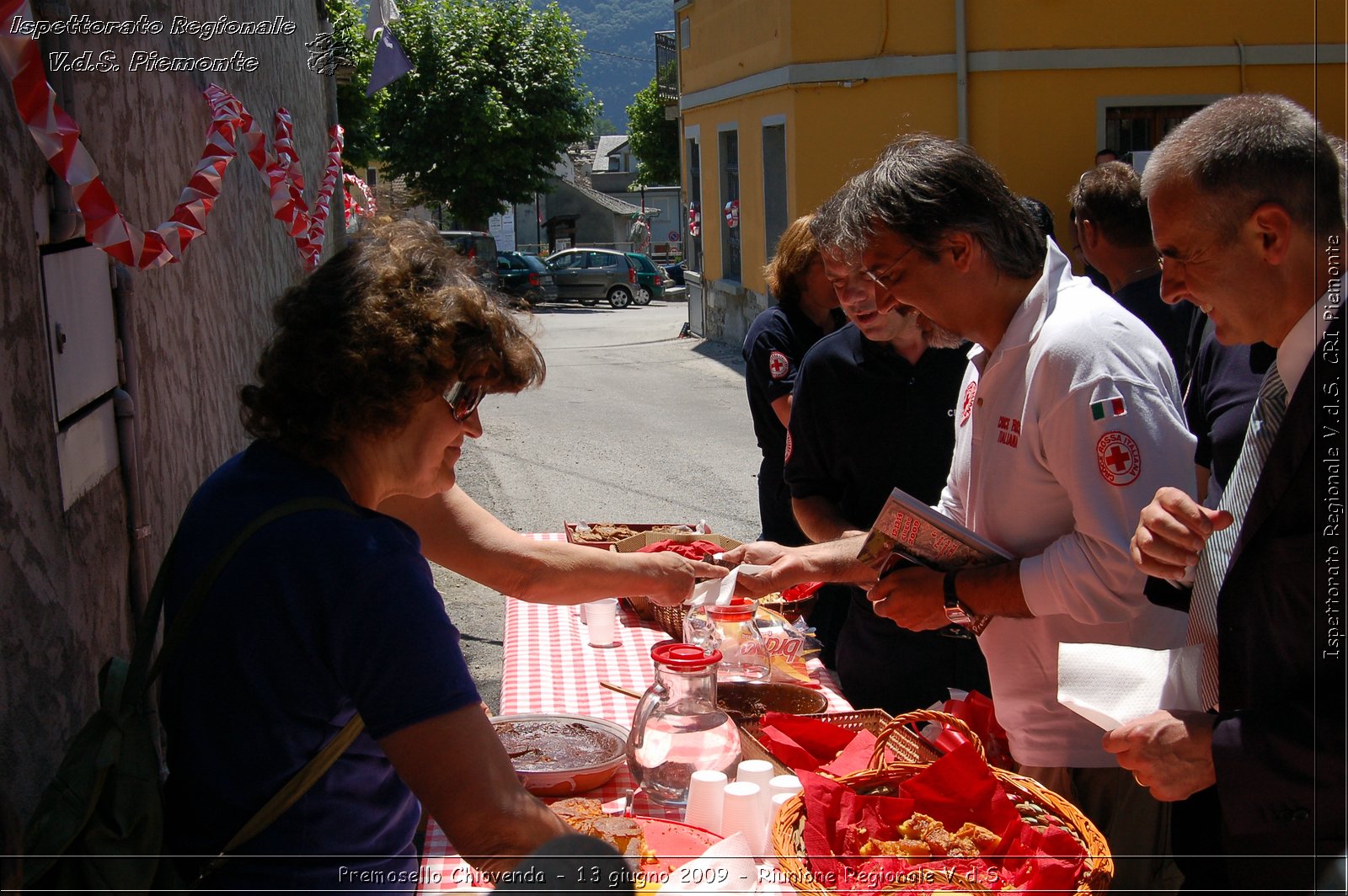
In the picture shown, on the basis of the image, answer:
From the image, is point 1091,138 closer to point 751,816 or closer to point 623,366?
point 623,366

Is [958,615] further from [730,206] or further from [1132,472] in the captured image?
[730,206]

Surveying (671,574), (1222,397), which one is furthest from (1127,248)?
(671,574)

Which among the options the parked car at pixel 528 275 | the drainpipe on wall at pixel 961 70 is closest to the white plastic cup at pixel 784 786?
the drainpipe on wall at pixel 961 70

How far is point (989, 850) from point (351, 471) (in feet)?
3.96

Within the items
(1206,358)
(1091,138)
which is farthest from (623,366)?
(1206,358)

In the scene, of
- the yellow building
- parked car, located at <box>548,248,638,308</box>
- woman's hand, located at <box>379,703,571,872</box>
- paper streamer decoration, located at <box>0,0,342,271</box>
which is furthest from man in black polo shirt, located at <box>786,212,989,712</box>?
parked car, located at <box>548,248,638,308</box>

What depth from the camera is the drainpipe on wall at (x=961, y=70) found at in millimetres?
13438

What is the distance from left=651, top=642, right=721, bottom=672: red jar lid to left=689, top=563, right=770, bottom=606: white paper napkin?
402 millimetres

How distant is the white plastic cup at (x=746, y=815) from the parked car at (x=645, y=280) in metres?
30.1

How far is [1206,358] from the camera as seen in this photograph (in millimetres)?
2777

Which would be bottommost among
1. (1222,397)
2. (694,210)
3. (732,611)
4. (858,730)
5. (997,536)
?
(858,730)

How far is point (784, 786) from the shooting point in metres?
2.06

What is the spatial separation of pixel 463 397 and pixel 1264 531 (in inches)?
50.7

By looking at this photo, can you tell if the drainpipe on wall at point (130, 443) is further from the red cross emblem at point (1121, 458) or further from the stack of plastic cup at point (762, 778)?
the red cross emblem at point (1121, 458)
